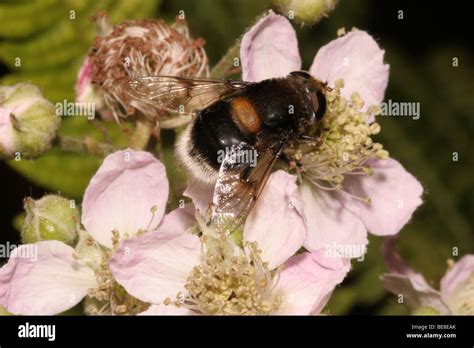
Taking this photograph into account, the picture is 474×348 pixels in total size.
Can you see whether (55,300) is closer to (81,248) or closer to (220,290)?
A: (81,248)

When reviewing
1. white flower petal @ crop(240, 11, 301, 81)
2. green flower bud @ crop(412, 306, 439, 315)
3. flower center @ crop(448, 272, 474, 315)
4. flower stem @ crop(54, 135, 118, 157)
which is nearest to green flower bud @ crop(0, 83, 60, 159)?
flower stem @ crop(54, 135, 118, 157)

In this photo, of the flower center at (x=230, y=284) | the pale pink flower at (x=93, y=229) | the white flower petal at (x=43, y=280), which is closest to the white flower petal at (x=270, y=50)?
the pale pink flower at (x=93, y=229)

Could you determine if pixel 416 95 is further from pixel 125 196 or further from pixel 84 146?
pixel 125 196

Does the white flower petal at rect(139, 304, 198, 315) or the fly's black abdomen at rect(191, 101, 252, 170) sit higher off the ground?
the fly's black abdomen at rect(191, 101, 252, 170)

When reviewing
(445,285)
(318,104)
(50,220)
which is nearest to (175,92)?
(318,104)

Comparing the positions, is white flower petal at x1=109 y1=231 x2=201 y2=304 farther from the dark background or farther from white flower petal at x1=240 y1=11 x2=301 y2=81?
the dark background
